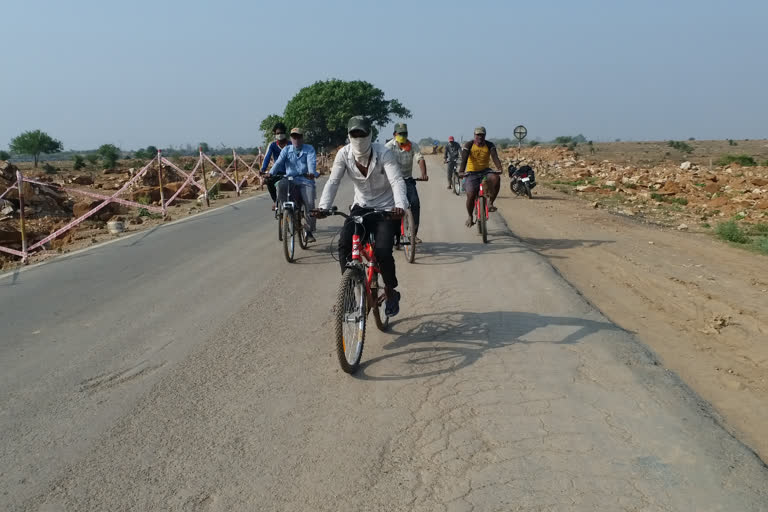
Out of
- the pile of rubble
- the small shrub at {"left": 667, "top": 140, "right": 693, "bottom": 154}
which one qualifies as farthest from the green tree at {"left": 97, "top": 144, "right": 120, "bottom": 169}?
the small shrub at {"left": 667, "top": 140, "right": 693, "bottom": 154}

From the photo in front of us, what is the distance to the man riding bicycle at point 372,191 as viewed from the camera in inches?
226

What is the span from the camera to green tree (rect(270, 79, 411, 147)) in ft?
223

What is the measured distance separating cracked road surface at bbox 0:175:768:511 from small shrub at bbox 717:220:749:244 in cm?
667

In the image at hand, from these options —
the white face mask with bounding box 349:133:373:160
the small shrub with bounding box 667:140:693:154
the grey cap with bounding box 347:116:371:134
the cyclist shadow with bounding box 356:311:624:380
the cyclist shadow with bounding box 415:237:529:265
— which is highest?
the grey cap with bounding box 347:116:371:134

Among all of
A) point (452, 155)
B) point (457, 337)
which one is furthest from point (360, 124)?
point (452, 155)

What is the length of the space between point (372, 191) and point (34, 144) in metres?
87.0

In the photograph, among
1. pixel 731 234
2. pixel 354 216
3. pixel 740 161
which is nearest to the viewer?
pixel 354 216

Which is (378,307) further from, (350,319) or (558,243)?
(558,243)

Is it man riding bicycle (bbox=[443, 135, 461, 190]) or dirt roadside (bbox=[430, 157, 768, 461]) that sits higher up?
man riding bicycle (bbox=[443, 135, 461, 190])

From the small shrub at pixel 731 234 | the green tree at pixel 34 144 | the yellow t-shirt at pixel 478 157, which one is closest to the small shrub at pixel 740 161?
the small shrub at pixel 731 234

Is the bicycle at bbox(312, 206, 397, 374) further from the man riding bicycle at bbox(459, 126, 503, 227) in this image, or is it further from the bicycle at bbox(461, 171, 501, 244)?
the man riding bicycle at bbox(459, 126, 503, 227)

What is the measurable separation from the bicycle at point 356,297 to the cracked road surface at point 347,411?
0.78ft

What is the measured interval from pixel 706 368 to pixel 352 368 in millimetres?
3041

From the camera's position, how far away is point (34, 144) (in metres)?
81.1
